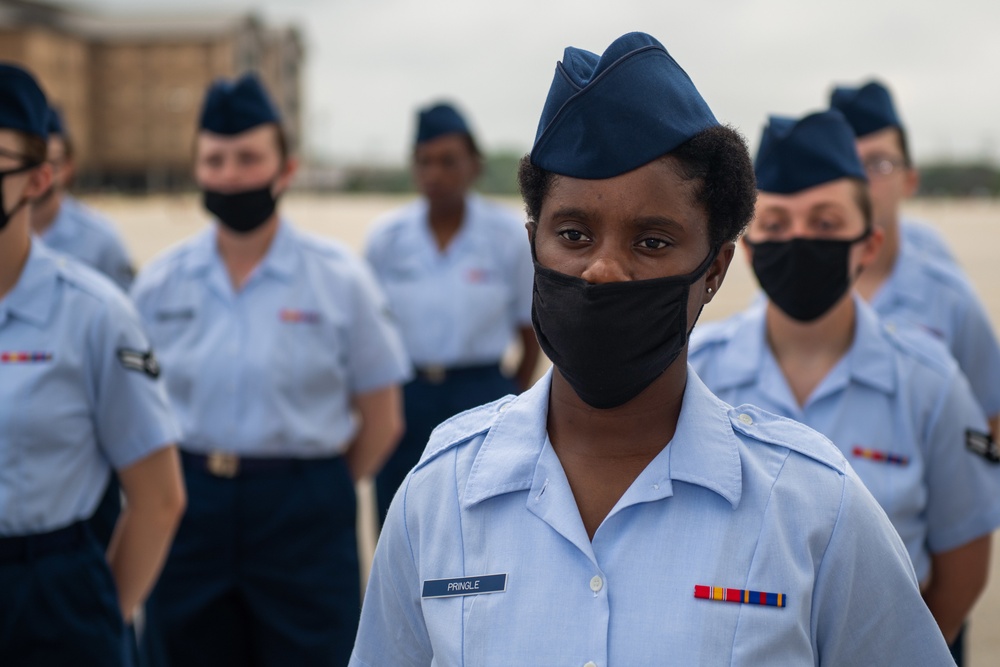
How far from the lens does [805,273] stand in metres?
2.94

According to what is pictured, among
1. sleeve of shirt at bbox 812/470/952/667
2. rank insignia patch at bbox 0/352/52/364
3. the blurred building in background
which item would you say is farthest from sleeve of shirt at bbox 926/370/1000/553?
the blurred building in background

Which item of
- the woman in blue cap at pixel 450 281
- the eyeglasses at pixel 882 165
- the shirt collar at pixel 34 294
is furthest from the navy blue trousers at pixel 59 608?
the eyeglasses at pixel 882 165

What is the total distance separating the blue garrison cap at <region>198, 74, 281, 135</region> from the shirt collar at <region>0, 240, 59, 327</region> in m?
1.34

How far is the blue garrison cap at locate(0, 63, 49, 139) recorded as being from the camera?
2992mm

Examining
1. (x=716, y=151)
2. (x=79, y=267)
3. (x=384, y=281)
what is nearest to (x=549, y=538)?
(x=716, y=151)

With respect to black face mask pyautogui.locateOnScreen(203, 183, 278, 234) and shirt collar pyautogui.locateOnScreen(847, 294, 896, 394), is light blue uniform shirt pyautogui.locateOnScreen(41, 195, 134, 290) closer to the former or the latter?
black face mask pyautogui.locateOnScreen(203, 183, 278, 234)

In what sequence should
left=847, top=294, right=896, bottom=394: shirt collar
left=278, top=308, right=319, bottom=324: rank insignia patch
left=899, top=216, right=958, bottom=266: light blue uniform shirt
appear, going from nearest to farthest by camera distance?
left=847, top=294, right=896, bottom=394: shirt collar → left=278, top=308, right=319, bottom=324: rank insignia patch → left=899, top=216, right=958, bottom=266: light blue uniform shirt

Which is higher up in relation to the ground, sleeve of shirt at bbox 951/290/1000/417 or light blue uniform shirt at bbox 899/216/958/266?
light blue uniform shirt at bbox 899/216/958/266

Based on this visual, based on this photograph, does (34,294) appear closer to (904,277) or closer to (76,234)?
(904,277)

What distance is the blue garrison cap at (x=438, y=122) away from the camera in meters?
6.52

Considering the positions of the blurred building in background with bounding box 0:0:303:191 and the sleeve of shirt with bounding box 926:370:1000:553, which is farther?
the blurred building in background with bounding box 0:0:303:191

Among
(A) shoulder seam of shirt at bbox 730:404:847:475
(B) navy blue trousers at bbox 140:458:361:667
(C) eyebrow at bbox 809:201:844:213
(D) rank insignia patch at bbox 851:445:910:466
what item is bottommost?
(B) navy blue trousers at bbox 140:458:361:667

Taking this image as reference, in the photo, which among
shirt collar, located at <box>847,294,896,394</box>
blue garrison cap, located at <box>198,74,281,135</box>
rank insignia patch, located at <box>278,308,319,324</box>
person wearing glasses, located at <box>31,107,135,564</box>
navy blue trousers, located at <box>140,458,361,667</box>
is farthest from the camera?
person wearing glasses, located at <box>31,107,135,564</box>

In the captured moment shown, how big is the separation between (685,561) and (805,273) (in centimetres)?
150
